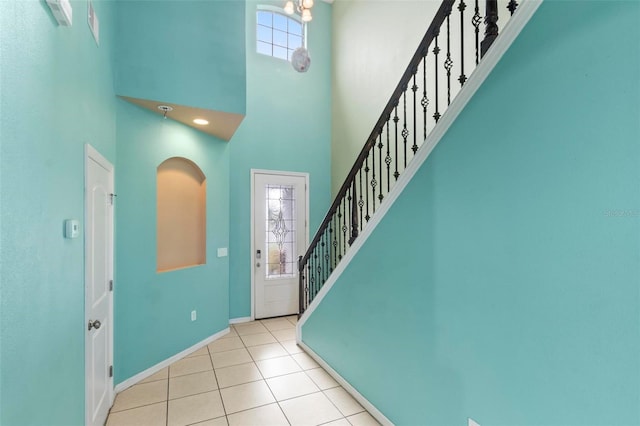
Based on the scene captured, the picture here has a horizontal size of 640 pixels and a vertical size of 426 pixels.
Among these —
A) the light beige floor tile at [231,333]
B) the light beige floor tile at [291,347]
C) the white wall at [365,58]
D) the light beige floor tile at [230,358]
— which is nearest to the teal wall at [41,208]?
the light beige floor tile at [230,358]

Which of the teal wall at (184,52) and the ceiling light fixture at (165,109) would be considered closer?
the teal wall at (184,52)

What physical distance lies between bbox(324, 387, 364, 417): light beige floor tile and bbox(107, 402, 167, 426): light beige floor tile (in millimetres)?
1401

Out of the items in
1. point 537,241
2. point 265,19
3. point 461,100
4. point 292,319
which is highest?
point 265,19

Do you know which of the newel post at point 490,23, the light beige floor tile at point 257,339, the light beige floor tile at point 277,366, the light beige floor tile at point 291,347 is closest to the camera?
the newel post at point 490,23

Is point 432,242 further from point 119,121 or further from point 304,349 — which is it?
point 119,121

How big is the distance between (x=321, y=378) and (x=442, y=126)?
266cm

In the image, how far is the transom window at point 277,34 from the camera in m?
5.18

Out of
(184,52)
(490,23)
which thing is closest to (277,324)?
(184,52)

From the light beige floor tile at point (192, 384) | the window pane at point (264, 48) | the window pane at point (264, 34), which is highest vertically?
the window pane at point (264, 34)

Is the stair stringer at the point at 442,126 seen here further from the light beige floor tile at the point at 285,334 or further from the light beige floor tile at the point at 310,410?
the light beige floor tile at the point at 285,334

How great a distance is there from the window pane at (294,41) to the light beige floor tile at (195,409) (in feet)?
17.5

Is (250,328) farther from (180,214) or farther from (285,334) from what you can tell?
(180,214)

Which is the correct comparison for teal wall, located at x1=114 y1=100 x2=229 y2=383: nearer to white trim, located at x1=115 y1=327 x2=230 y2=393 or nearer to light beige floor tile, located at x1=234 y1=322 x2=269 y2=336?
white trim, located at x1=115 y1=327 x2=230 y2=393

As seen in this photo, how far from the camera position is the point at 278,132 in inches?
207
